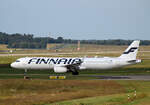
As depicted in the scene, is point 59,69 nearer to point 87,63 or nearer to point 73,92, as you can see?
point 87,63

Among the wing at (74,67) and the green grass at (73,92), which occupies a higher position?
the wing at (74,67)

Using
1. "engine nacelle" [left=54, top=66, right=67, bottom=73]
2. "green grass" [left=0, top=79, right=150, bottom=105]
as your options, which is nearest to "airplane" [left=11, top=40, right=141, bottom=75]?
"engine nacelle" [left=54, top=66, right=67, bottom=73]

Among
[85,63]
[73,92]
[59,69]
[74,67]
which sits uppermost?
[85,63]

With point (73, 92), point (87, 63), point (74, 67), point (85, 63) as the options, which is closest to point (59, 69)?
point (74, 67)

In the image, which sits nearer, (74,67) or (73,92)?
(73,92)

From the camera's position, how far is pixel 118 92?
5106 centimetres

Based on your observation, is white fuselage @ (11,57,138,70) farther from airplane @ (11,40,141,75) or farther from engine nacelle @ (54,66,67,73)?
engine nacelle @ (54,66,67,73)

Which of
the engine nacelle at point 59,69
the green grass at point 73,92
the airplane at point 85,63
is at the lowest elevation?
the green grass at point 73,92

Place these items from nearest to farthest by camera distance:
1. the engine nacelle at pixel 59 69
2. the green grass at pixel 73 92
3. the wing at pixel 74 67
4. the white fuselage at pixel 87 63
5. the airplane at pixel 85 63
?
the green grass at pixel 73 92, the engine nacelle at pixel 59 69, the wing at pixel 74 67, the airplane at pixel 85 63, the white fuselage at pixel 87 63

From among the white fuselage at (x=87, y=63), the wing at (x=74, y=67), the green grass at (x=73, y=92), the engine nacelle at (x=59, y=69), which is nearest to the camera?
the green grass at (x=73, y=92)

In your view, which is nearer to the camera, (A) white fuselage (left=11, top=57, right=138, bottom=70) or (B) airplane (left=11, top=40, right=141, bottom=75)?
(B) airplane (left=11, top=40, right=141, bottom=75)

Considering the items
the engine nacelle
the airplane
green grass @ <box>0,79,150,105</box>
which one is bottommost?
green grass @ <box>0,79,150,105</box>

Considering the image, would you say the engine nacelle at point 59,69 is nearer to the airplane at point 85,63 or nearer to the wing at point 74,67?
the airplane at point 85,63

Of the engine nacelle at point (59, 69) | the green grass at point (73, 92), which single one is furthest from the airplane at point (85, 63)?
the green grass at point (73, 92)
